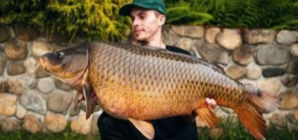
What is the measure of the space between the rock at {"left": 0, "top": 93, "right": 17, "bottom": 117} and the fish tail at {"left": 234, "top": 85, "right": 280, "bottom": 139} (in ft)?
12.7

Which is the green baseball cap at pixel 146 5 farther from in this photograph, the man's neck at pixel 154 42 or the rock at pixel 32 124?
the rock at pixel 32 124

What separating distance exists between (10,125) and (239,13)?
9.03 ft

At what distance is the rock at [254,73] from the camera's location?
6000 millimetres

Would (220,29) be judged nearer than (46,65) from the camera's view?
No

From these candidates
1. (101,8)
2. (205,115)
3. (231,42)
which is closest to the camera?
(205,115)

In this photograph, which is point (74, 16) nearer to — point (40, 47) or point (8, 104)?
point (40, 47)

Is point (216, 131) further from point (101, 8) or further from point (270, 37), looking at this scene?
point (101, 8)

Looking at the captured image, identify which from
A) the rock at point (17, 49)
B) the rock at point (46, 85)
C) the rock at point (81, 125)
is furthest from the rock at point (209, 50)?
the rock at point (17, 49)

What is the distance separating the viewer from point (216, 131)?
5902 millimetres

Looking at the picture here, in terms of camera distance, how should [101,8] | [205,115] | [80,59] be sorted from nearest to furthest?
[80,59] → [205,115] → [101,8]

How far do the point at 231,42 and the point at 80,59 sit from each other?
3.61 m

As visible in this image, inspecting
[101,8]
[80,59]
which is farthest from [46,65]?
[101,8]

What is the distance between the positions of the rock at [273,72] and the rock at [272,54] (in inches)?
2.7

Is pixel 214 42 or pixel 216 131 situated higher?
pixel 214 42
